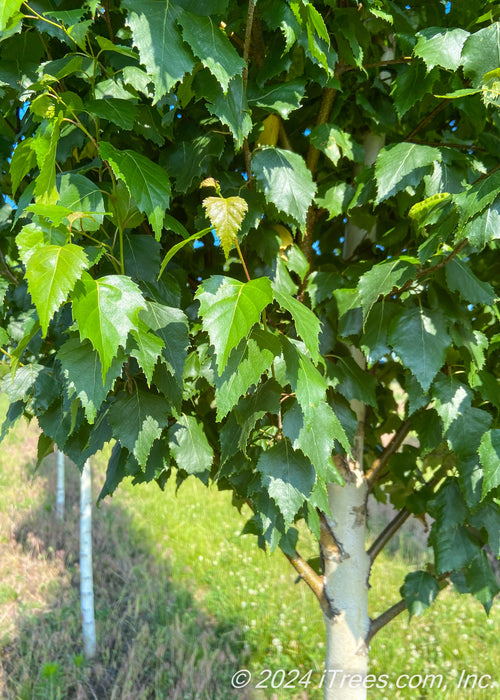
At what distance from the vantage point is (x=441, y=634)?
369 cm

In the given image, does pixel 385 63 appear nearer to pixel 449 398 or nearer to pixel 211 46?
pixel 211 46

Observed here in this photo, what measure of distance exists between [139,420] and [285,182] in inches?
18.3

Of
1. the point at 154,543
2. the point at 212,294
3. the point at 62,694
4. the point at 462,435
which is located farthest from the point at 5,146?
the point at 154,543

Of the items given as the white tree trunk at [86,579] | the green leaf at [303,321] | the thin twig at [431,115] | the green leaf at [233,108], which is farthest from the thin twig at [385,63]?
the white tree trunk at [86,579]

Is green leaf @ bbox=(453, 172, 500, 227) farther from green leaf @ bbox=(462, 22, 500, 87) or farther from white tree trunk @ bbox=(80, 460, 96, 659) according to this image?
white tree trunk @ bbox=(80, 460, 96, 659)

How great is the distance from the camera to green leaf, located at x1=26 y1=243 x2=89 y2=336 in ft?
2.06

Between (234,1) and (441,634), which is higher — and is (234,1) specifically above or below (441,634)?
above

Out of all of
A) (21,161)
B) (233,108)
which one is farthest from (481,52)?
(21,161)

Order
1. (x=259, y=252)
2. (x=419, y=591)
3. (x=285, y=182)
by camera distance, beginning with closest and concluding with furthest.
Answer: (x=285, y=182) < (x=259, y=252) < (x=419, y=591)

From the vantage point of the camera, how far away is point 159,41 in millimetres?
710

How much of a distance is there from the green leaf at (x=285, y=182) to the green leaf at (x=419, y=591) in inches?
38.5

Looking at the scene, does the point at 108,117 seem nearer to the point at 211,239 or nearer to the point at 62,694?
the point at 211,239

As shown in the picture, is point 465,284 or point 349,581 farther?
point 349,581

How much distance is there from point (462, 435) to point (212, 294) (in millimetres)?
632
